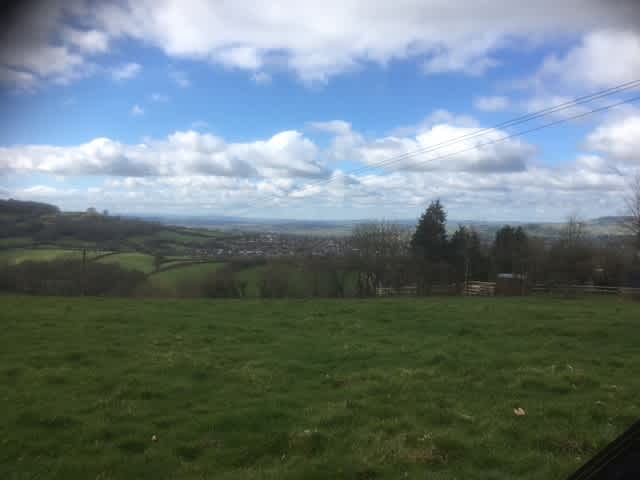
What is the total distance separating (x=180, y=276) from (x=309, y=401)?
27.2 m

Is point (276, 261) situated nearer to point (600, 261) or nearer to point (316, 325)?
point (316, 325)

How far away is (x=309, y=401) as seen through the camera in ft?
23.8

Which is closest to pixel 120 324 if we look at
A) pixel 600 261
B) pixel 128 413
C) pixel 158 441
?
pixel 128 413

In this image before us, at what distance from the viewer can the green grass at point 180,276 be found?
30922 millimetres

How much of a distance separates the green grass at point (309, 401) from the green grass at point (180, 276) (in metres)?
17.0

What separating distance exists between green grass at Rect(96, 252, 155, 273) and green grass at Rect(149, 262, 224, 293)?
0.94 meters

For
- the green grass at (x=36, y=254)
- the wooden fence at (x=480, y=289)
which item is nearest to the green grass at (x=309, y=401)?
the green grass at (x=36, y=254)

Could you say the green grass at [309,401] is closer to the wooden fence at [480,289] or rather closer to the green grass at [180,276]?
the green grass at [180,276]

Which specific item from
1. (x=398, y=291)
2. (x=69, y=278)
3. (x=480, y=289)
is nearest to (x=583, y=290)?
(x=480, y=289)

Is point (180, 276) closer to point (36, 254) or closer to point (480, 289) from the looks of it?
point (36, 254)

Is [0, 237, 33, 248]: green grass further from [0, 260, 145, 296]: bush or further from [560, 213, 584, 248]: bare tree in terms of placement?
[560, 213, 584, 248]: bare tree

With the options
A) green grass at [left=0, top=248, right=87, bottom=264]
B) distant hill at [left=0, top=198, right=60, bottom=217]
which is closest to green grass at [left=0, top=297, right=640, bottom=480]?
distant hill at [left=0, top=198, right=60, bottom=217]

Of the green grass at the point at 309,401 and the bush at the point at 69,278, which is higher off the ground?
the green grass at the point at 309,401

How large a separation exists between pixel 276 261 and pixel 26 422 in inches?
1171
